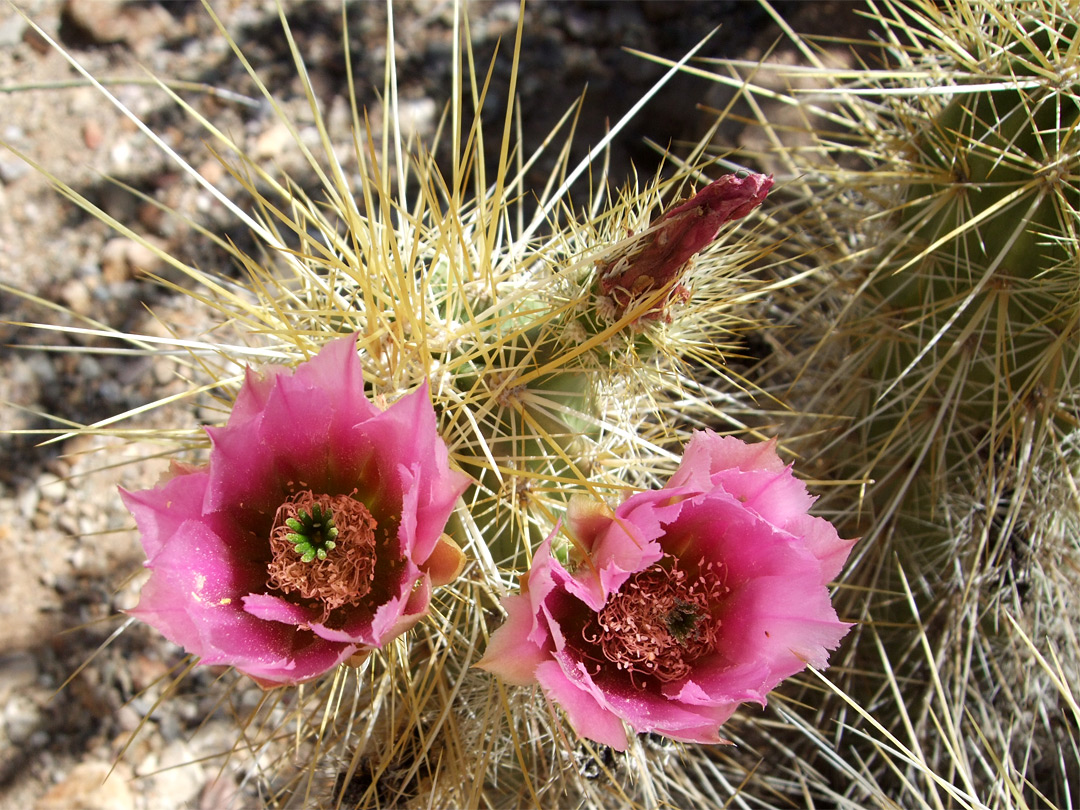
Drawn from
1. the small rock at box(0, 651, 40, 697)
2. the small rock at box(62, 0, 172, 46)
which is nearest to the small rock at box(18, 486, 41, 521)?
the small rock at box(0, 651, 40, 697)

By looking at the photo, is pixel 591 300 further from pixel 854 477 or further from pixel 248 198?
pixel 248 198

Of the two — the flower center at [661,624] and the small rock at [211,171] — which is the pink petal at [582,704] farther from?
the small rock at [211,171]

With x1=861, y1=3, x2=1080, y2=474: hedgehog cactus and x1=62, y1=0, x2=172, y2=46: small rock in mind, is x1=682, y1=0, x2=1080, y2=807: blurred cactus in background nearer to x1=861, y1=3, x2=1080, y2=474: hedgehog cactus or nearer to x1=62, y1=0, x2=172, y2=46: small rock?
x1=861, y1=3, x2=1080, y2=474: hedgehog cactus

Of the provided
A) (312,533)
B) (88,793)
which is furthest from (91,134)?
(312,533)

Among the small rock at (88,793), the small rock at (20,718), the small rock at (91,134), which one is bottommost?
the small rock at (88,793)

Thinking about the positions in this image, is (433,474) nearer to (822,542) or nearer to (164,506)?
(164,506)

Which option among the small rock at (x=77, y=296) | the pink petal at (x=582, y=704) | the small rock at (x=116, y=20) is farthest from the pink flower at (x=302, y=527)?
the small rock at (x=116, y=20)

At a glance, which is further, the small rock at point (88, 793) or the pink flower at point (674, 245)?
the small rock at point (88, 793)

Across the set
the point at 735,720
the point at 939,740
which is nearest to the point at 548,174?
the point at 735,720
